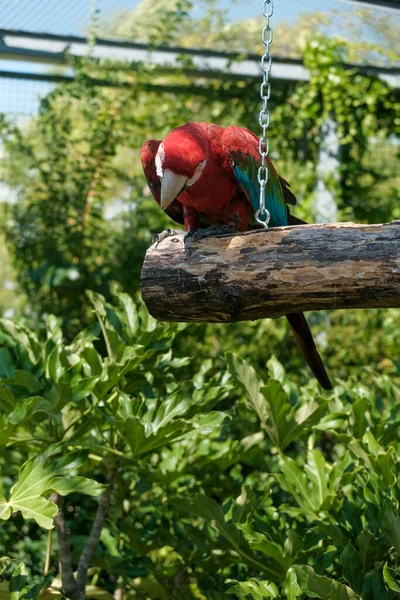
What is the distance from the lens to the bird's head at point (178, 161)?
5.07 feet

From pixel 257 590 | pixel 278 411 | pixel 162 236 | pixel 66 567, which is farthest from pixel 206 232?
pixel 66 567

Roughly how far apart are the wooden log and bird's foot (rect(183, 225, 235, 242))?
0.15 ft

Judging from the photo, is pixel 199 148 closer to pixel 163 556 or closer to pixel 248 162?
pixel 248 162

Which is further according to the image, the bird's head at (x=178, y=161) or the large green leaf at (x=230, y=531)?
the large green leaf at (x=230, y=531)

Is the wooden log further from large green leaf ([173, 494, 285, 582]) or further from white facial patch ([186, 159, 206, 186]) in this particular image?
large green leaf ([173, 494, 285, 582])

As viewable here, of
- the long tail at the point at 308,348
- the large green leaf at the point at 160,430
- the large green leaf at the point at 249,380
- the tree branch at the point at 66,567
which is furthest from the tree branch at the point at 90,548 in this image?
the long tail at the point at 308,348

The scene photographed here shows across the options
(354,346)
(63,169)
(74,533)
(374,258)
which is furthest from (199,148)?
(354,346)

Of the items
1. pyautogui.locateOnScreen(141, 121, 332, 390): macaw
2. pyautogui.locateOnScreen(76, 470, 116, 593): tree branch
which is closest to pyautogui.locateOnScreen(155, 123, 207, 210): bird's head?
pyautogui.locateOnScreen(141, 121, 332, 390): macaw

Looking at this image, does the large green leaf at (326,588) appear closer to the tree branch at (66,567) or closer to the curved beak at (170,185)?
the tree branch at (66,567)

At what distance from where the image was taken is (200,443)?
208cm

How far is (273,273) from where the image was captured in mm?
1259

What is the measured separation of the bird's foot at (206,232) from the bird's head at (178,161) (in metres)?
0.09

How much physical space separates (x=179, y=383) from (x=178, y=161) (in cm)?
68

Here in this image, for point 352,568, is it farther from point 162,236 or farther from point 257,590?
point 162,236
